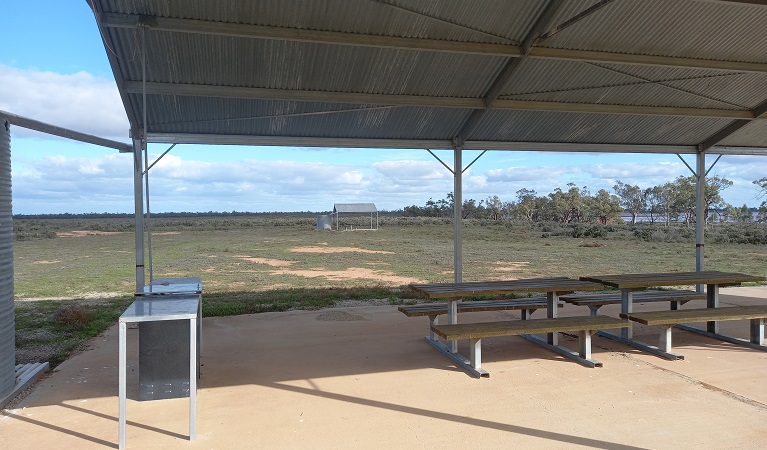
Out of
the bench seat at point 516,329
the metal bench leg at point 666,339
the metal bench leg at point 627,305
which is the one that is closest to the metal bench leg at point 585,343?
the bench seat at point 516,329

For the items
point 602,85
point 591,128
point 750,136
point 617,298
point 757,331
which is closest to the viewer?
point 757,331

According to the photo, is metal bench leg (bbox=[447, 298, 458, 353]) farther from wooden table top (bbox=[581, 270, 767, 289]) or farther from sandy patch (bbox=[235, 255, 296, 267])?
sandy patch (bbox=[235, 255, 296, 267])

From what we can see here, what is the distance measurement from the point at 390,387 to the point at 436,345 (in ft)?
5.19

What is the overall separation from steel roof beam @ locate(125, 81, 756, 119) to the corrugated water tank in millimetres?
1826

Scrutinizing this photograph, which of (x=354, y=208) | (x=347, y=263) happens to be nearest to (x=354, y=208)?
(x=354, y=208)

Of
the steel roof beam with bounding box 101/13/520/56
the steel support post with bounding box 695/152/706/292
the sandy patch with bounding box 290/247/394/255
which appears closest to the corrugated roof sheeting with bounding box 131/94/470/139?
the steel roof beam with bounding box 101/13/520/56

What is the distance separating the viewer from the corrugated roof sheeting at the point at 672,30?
245 inches

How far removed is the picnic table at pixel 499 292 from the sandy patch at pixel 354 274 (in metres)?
7.81

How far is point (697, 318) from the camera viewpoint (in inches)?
239

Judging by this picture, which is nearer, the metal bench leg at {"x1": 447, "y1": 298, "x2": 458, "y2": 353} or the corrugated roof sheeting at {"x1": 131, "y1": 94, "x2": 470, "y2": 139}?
the metal bench leg at {"x1": 447, "y1": 298, "x2": 458, "y2": 353}

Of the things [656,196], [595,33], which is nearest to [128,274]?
[595,33]

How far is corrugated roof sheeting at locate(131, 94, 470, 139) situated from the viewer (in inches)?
283

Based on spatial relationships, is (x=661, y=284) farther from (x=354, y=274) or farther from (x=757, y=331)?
(x=354, y=274)

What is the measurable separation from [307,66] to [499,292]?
3602 mm
